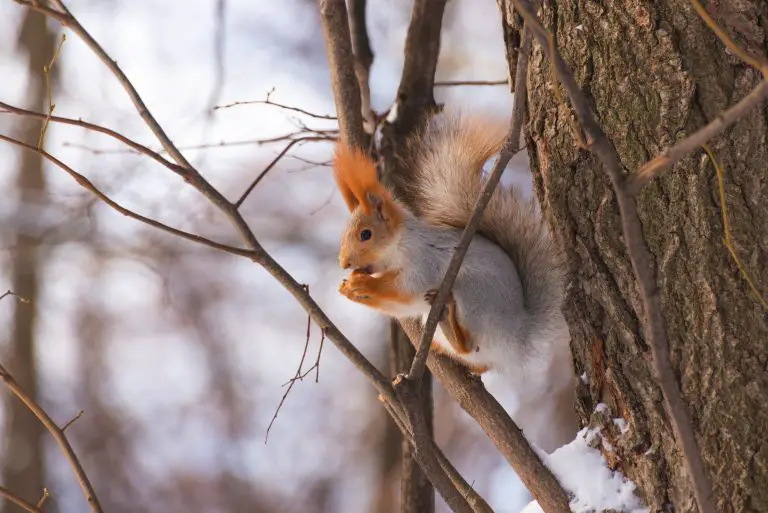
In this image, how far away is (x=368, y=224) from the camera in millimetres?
1307

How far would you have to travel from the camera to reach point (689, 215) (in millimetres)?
1074

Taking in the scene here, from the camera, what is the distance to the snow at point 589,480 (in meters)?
1.13

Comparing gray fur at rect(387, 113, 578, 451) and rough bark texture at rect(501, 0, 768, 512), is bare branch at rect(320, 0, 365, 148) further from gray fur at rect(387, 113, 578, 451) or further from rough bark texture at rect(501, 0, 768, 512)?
rough bark texture at rect(501, 0, 768, 512)

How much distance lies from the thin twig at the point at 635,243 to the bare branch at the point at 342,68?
76cm

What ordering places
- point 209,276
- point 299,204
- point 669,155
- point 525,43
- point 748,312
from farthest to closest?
point 209,276 < point 299,204 < point 748,312 < point 525,43 < point 669,155

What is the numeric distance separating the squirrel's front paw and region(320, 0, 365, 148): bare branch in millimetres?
287

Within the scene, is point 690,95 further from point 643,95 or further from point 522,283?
point 522,283

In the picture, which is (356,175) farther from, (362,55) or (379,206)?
(362,55)

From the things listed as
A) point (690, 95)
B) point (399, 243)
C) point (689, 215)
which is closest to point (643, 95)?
point (690, 95)

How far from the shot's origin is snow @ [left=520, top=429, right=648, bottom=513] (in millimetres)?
1127

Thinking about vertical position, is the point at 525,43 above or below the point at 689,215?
above

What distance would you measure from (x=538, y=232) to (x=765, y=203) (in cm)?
36

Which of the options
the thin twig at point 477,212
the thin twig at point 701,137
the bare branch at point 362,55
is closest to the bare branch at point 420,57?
the bare branch at point 362,55

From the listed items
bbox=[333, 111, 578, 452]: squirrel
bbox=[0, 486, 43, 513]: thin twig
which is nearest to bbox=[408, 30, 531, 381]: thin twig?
bbox=[333, 111, 578, 452]: squirrel
